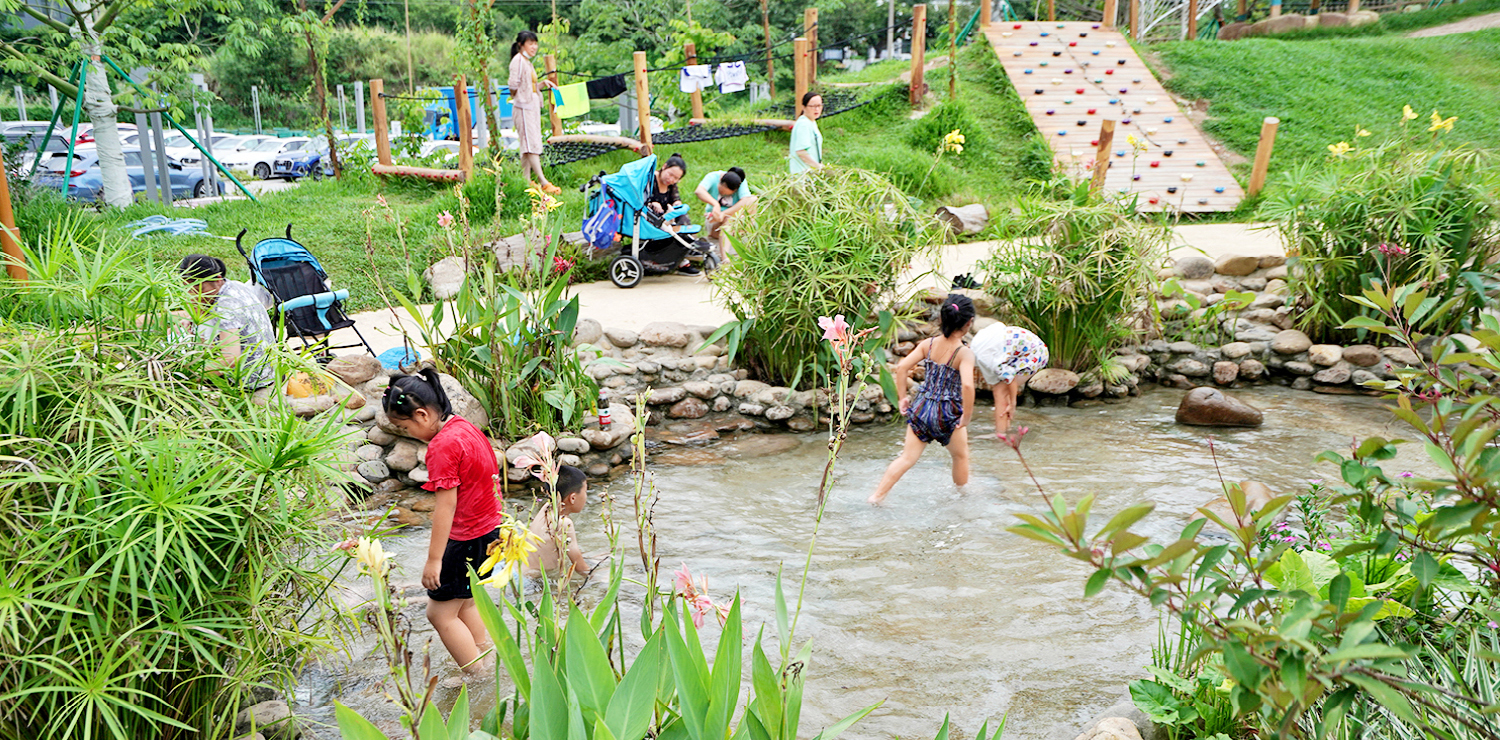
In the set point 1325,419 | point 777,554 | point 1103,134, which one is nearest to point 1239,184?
point 1103,134

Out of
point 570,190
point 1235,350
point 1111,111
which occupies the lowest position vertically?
point 1235,350

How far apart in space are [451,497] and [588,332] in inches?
130

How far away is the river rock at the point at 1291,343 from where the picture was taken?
680 cm

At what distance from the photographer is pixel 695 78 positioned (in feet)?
43.7

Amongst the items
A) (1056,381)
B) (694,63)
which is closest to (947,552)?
(1056,381)

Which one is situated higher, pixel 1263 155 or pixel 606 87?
pixel 606 87

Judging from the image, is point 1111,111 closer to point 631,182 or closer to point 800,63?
A: point 800,63

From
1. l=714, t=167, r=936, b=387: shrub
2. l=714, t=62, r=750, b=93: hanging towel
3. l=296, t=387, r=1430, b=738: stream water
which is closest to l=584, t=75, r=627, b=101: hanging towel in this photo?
l=714, t=62, r=750, b=93: hanging towel

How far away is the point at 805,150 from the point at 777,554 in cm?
429

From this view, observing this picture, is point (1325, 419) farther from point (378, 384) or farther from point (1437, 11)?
point (1437, 11)

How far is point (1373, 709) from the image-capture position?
96.9 inches

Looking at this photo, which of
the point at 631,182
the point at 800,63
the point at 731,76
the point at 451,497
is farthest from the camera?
the point at 731,76

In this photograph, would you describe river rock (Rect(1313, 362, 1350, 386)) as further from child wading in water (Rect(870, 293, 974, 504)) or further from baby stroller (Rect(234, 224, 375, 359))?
baby stroller (Rect(234, 224, 375, 359))

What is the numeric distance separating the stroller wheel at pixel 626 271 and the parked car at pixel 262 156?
54.2 feet
